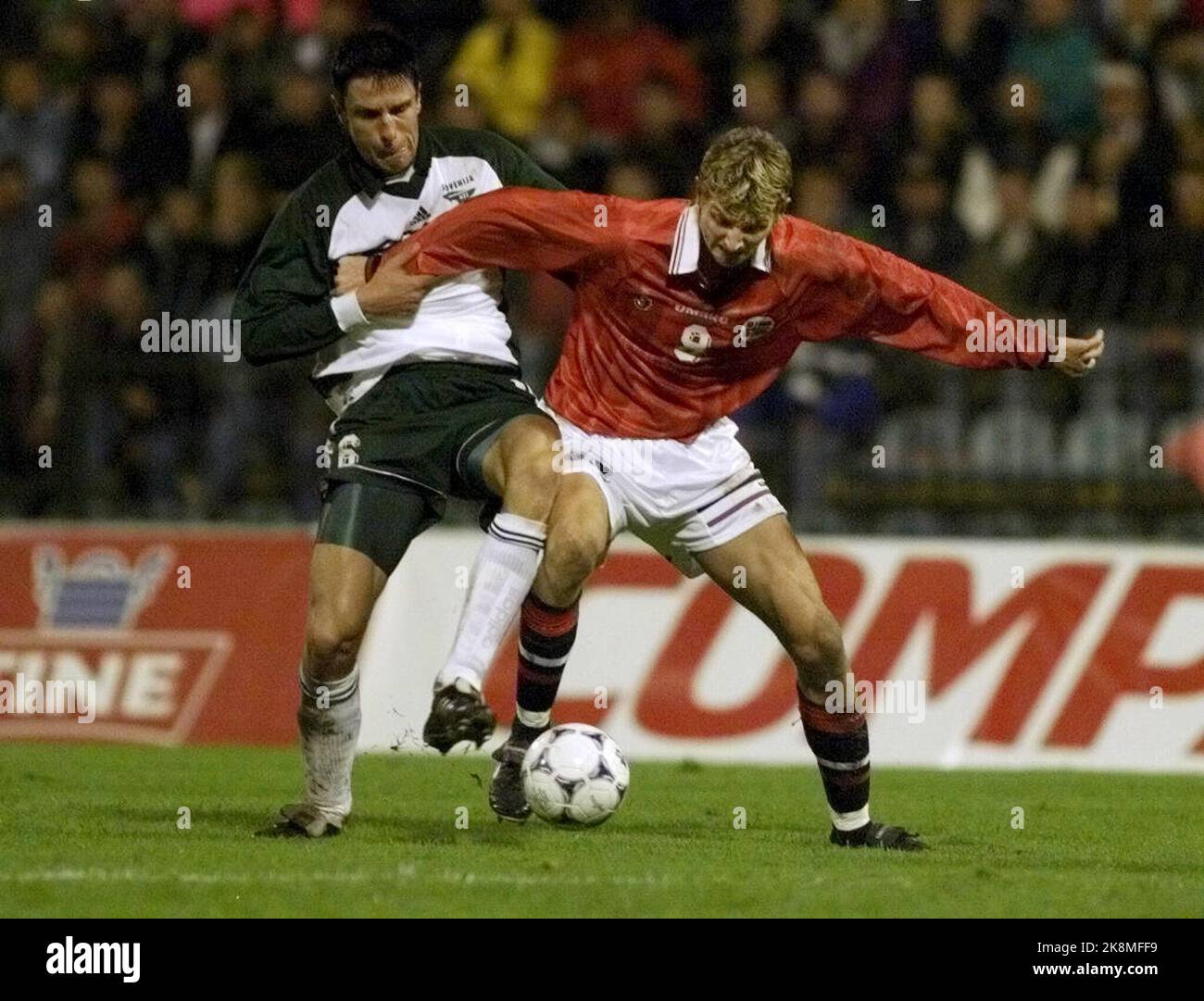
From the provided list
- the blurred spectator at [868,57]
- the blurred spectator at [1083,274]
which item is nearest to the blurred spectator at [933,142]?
the blurred spectator at [868,57]

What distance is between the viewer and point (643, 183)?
44.0 ft

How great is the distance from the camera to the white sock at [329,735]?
8.13m

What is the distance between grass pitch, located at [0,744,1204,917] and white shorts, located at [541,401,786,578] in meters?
1.09

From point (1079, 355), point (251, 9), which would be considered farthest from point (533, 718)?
point (251, 9)

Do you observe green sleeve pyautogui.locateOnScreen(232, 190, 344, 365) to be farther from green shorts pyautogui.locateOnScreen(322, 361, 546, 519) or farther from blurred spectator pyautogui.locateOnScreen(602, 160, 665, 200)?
blurred spectator pyautogui.locateOnScreen(602, 160, 665, 200)

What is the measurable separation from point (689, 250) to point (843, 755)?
1787mm

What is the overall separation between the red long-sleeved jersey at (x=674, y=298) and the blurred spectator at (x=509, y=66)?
6.26 meters

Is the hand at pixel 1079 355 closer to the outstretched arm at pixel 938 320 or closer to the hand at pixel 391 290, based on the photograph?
the outstretched arm at pixel 938 320

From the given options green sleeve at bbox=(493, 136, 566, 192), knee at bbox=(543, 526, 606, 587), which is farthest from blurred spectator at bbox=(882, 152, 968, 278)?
knee at bbox=(543, 526, 606, 587)

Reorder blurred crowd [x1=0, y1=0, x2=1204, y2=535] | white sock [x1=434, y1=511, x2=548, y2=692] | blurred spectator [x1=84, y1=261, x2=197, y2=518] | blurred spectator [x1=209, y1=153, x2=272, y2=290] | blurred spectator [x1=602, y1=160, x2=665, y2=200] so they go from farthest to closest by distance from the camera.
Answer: blurred spectator [x1=209, y1=153, x2=272, y2=290] → blurred spectator [x1=602, y1=160, x2=665, y2=200] → blurred spectator [x1=84, y1=261, x2=197, y2=518] → blurred crowd [x1=0, y1=0, x2=1204, y2=535] → white sock [x1=434, y1=511, x2=548, y2=692]

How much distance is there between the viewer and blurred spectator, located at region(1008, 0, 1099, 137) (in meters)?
13.8

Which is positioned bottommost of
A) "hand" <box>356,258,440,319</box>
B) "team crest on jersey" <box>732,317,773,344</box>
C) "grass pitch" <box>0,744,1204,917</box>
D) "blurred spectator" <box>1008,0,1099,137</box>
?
"grass pitch" <box>0,744,1204,917</box>

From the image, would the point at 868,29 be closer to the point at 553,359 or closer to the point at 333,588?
the point at 553,359

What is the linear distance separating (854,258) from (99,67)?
8.28 metres
